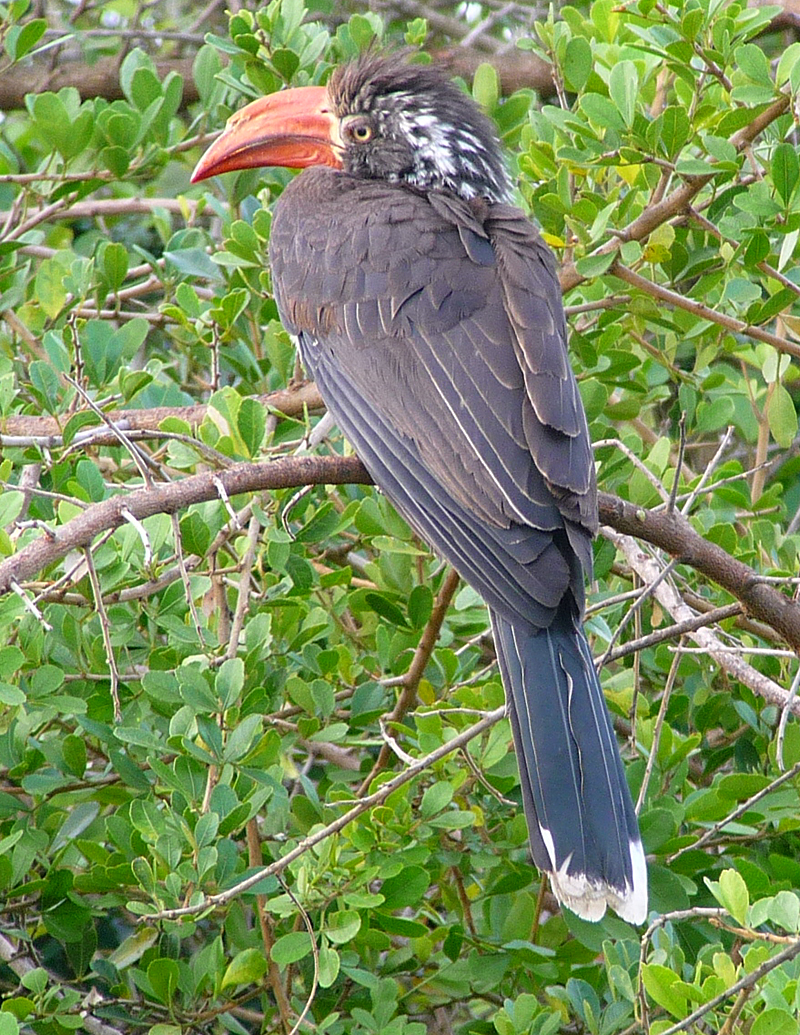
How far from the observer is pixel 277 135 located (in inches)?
158

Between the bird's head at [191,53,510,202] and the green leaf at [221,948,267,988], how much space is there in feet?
7.60

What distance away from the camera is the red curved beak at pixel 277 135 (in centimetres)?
397

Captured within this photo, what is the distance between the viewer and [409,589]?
136 inches

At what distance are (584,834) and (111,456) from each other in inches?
73.1

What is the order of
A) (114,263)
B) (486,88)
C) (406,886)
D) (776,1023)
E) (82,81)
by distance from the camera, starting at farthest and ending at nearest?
(82,81) < (486,88) < (114,263) < (406,886) < (776,1023)

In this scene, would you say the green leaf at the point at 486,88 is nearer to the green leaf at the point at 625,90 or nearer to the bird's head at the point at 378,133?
the bird's head at the point at 378,133

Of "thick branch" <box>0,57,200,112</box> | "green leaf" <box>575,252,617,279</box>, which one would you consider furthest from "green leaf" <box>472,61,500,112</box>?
"thick branch" <box>0,57,200,112</box>

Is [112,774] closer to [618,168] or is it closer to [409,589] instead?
[409,589]

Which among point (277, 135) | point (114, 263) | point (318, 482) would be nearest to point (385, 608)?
point (318, 482)

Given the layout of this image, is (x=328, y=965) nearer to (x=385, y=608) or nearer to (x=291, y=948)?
(x=291, y=948)

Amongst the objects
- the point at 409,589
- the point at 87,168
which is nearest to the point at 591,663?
the point at 409,589

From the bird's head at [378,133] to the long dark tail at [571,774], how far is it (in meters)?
1.67

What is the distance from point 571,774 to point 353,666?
2.32ft

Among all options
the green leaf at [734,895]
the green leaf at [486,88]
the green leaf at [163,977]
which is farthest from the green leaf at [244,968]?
the green leaf at [486,88]
